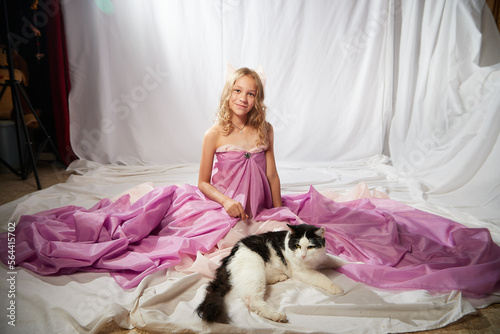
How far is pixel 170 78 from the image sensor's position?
3.18 m

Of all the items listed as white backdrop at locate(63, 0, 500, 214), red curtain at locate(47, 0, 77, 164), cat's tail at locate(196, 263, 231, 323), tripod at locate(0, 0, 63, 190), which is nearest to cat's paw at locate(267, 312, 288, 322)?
cat's tail at locate(196, 263, 231, 323)

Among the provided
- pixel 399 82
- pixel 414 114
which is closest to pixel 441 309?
pixel 414 114

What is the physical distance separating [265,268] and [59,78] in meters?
2.71

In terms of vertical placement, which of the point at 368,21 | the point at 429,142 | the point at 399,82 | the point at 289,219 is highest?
the point at 368,21

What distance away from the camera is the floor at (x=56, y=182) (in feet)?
3.26

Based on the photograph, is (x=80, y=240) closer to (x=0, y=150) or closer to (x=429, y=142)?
(x=0, y=150)

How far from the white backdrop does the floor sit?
340 millimetres

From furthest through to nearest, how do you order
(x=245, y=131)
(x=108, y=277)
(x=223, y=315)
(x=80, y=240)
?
(x=245, y=131) < (x=80, y=240) < (x=108, y=277) < (x=223, y=315)

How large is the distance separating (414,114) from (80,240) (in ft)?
8.59

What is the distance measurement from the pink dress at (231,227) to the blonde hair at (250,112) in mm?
102

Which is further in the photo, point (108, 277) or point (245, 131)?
point (245, 131)

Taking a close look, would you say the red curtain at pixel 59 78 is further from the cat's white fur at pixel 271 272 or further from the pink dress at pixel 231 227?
the cat's white fur at pixel 271 272

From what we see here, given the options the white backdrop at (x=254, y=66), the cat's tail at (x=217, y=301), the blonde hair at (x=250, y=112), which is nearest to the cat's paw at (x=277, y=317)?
the cat's tail at (x=217, y=301)

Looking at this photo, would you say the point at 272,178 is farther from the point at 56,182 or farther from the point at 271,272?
the point at 56,182
